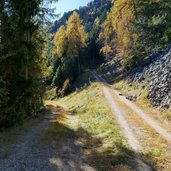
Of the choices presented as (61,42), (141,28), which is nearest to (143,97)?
(141,28)

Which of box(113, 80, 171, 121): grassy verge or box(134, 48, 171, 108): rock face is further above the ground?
box(134, 48, 171, 108): rock face

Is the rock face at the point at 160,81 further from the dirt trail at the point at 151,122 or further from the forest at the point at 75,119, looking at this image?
the dirt trail at the point at 151,122

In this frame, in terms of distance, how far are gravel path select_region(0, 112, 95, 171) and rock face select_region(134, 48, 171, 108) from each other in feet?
40.0

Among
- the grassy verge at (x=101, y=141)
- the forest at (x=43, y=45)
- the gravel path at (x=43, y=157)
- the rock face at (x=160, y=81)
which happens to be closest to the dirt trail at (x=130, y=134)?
the grassy verge at (x=101, y=141)

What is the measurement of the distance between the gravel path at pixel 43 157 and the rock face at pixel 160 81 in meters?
12.2

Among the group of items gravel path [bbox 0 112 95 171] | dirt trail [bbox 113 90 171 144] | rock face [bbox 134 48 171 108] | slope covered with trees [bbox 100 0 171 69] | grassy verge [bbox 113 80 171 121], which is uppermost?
slope covered with trees [bbox 100 0 171 69]

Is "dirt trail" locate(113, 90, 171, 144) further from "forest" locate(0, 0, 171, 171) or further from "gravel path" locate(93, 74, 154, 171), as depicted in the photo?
"gravel path" locate(93, 74, 154, 171)

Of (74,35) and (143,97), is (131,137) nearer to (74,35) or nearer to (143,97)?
(143,97)

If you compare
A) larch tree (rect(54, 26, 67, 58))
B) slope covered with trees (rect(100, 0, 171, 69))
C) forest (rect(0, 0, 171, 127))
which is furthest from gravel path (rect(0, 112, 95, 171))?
larch tree (rect(54, 26, 67, 58))

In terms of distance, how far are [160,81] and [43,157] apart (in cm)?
1968

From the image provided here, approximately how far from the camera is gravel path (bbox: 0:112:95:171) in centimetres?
1385

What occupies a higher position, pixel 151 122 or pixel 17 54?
pixel 17 54

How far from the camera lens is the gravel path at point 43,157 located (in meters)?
13.9

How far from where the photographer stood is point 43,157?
Answer: 1541 cm
